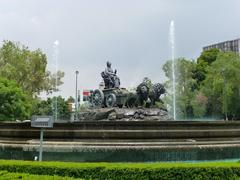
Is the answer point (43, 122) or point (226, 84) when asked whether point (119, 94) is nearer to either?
point (43, 122)

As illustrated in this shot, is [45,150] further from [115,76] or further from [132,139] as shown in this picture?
[115,76]

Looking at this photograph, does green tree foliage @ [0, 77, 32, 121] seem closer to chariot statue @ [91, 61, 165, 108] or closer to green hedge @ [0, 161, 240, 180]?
chariot statue @ [91, 61, 165, 108]

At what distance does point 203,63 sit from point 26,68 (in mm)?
33108

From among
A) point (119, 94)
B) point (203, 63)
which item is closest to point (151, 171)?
point (119, 94)

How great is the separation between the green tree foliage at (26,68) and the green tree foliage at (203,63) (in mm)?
27169

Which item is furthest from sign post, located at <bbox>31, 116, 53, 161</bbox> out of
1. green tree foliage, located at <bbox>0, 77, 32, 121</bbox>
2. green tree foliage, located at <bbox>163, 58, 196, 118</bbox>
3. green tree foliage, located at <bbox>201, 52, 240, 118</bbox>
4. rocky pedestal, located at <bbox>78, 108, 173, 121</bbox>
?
green tree foliage, located at <bbox>163, 58, 196, 118</bbox>

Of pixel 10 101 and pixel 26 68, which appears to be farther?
pixel 26 68

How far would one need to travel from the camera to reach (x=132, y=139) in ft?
48.5

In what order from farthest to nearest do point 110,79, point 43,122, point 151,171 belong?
point 110,79 < point 43,122 < point 151,171

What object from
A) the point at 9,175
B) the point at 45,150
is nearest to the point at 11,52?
the point at 45,150

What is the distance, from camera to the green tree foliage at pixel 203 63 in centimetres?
6962

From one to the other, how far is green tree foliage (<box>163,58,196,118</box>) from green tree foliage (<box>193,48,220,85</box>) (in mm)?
2453

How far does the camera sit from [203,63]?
71.2m

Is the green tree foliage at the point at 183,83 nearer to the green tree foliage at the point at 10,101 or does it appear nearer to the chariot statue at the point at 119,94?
the green tree foliage at the point at 10,101
